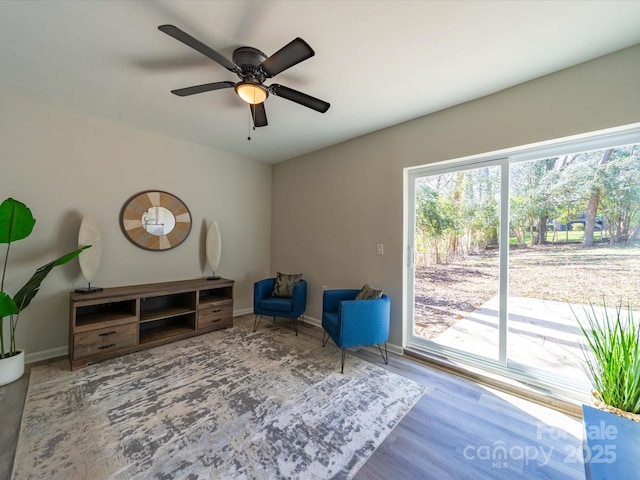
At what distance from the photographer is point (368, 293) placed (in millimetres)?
3002

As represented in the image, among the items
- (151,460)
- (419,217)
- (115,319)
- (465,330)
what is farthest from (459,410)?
(115,319)

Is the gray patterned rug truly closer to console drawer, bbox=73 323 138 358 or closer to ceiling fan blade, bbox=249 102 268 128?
console drawer, bbox=73 323 138 358

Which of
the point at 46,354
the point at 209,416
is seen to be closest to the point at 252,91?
the point at 209,416

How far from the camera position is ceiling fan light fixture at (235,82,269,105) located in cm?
185

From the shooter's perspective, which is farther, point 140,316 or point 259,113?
point 140,316

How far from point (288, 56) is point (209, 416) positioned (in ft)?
8.35

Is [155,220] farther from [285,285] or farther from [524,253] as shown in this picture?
[524,253]

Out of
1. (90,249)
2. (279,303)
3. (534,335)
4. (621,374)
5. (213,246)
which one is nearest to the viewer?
(621,374)

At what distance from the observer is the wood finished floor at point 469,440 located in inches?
57.9

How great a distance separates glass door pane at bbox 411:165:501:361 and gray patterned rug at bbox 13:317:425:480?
83cm

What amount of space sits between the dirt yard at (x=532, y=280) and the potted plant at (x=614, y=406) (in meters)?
0.16

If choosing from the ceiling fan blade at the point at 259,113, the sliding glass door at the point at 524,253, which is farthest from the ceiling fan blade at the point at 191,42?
the sliding glass door at the point at 524,253

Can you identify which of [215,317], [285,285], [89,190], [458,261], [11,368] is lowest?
[11,368]

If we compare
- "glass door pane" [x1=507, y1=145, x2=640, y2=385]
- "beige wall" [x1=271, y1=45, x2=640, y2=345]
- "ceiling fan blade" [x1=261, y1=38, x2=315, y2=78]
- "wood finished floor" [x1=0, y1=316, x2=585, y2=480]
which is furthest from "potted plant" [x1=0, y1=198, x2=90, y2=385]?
"glass door pane" [x1=507, y1=145, x2=640, y2=385]
